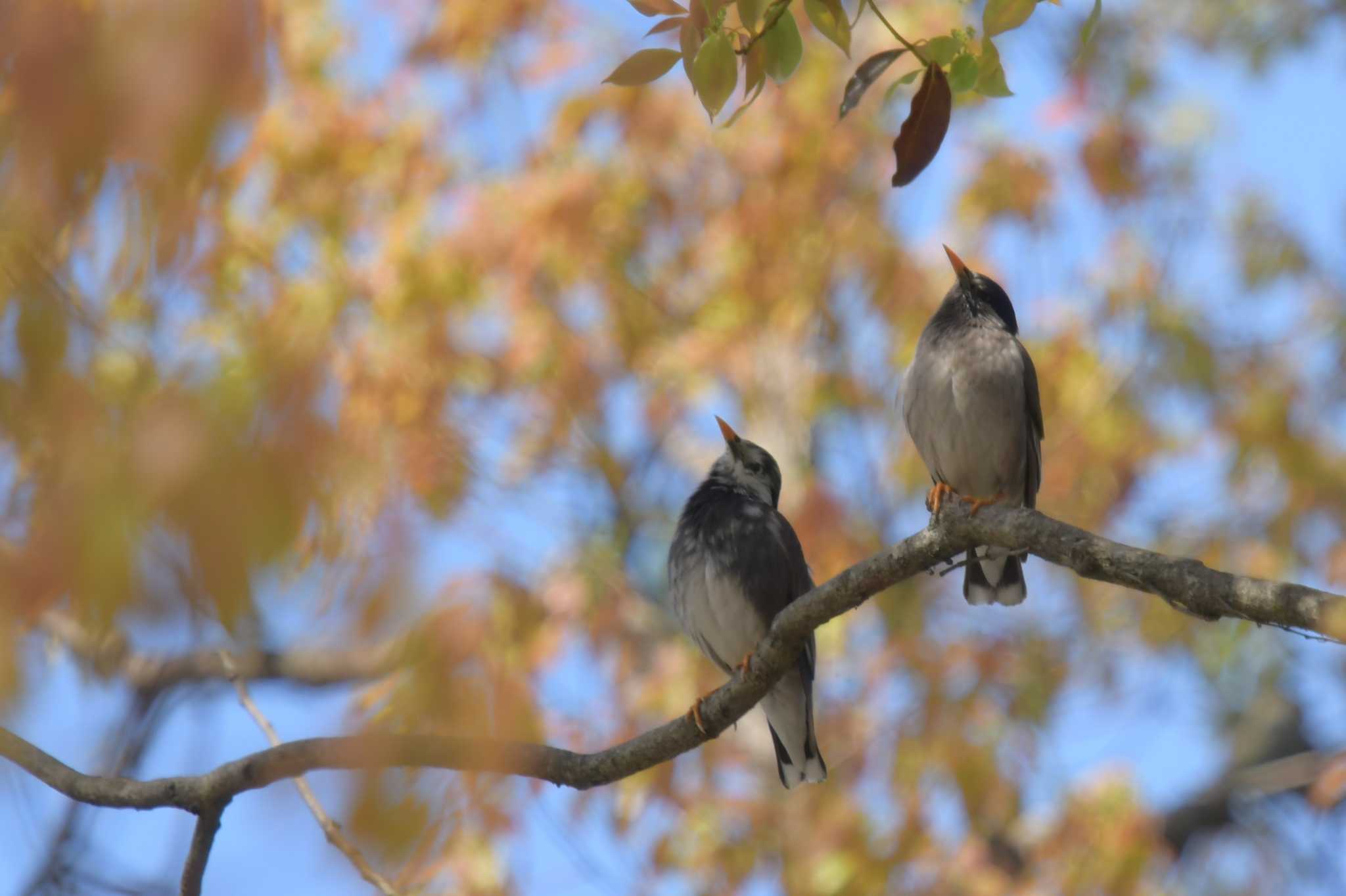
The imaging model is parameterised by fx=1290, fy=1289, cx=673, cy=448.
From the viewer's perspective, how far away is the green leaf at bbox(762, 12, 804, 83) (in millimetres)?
2723

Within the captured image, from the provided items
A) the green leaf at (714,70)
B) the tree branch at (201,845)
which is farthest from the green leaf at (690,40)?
the tree branch at (201,845)

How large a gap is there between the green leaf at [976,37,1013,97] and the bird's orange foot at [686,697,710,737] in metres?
1.69

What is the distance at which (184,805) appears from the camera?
3.15 metres

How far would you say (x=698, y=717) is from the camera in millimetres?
3459

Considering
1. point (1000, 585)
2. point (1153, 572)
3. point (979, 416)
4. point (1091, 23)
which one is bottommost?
point (1153, 572)

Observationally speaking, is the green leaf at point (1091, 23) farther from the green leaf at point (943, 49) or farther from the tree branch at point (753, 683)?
the tree branch at point (753, 683)

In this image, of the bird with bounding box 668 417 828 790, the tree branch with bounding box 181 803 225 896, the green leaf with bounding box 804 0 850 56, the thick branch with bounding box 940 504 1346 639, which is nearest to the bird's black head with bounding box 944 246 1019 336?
the bird with bounding box 668 417 828 790

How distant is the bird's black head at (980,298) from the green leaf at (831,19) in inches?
96.4

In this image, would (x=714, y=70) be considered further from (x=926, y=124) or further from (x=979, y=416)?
(x=979, y=416)

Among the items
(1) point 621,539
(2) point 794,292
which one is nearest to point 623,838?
(1) point 621,539

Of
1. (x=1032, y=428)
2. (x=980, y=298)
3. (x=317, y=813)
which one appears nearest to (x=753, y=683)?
(x=317, y=813)

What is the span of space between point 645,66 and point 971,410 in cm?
255

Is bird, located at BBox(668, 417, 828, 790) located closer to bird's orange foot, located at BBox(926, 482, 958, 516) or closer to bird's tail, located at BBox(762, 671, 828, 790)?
bird's tail, located at BBox(762, 671, 828, 790)

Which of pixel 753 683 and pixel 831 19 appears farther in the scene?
pixel 753 683
